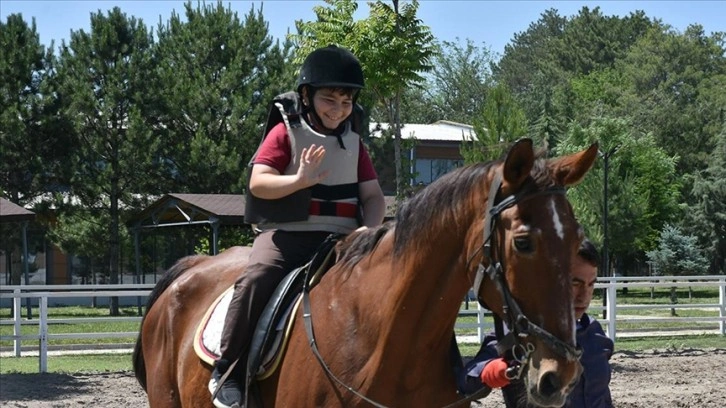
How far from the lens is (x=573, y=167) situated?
3.38m

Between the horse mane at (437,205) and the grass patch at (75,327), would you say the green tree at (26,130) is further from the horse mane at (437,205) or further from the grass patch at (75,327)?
the horse mane at (437,205)

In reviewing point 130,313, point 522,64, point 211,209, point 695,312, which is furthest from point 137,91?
point 522,64

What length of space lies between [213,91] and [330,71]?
31250mm

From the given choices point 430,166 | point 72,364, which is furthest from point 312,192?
point 430,166

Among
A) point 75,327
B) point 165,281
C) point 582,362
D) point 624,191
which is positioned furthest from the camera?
point 624,191

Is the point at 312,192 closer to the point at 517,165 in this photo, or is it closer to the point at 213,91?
the point at 517,165

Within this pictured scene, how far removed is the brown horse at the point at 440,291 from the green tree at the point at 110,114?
2941 cm

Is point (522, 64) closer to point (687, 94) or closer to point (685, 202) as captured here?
point (687, 94)

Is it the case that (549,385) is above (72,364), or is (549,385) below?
above

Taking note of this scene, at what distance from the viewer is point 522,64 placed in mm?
93500

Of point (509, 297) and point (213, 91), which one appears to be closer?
point (509, 297)

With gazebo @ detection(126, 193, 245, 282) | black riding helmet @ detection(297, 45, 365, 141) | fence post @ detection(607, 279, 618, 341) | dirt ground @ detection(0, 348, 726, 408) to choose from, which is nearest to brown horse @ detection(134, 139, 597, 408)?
black riding helmet @ detection(297, 45, 365, 141)

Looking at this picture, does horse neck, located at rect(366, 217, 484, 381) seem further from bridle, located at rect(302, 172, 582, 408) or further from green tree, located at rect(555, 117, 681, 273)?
green tree, located at rect(555, 117, 681, 273)

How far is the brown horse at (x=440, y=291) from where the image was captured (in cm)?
318
